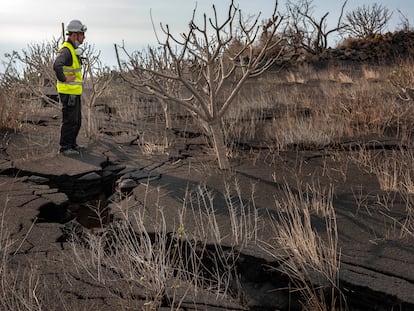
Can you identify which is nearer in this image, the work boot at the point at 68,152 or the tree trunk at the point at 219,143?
the tree trunk at the point at 219,143

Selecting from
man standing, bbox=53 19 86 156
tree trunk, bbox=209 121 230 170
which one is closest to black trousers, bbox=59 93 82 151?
man standing, bbox=53 19 86 156

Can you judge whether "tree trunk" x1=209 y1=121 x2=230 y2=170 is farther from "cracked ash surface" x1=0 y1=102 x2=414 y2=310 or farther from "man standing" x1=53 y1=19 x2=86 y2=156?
"man standing" x1=53 y1=19 x2=86 y2=156

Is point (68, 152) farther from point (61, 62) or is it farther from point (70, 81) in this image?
point (61, 62)

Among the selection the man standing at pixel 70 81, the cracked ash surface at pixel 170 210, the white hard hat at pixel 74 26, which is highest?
the white hard hat at pixel 74 26

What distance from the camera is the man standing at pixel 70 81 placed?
646 centimetres

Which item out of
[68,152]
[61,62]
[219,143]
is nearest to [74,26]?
[61,62]

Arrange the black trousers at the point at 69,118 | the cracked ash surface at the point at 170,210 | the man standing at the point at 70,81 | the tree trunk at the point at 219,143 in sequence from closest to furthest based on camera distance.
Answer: the cracked ash surface at the point at 170,210
the tree trunk at the point at 219,143
the man standing at the point at 70,81
the black trousers at the point at 69,118

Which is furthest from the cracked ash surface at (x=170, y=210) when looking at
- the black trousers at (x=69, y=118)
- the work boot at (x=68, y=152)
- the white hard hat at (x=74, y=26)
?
the white hard hat at (x=74, y=26)

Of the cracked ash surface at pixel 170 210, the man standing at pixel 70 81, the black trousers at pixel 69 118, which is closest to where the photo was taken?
the cracked ash surface at pixel 170 210

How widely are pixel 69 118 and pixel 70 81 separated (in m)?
0.56

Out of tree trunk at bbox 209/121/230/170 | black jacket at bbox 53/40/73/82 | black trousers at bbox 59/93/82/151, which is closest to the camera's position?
tree trunk at bbox 209/121/230/170

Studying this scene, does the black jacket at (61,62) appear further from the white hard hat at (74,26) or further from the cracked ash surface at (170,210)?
the cracked ash surface at (170,210)

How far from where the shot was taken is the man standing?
6461 millimetres

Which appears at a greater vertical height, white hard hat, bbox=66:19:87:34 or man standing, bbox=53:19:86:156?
white hard hat, bbox=66:19:87:34
